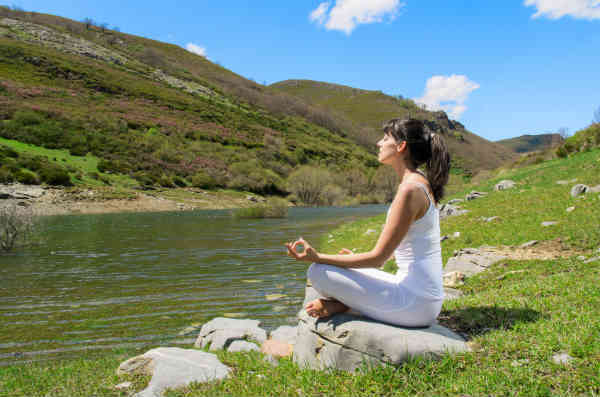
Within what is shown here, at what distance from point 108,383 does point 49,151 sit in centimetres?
5805

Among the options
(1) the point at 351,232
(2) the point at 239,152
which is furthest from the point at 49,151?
(1) the point at 351,232

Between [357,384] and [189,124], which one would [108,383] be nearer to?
[357,384]

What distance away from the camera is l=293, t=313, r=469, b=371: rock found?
349 centimetres

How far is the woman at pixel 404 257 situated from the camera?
3.62m

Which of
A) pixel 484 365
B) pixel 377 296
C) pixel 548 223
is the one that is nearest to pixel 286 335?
pixel 377 296

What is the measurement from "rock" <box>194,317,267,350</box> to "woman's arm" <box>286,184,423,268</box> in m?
2.83

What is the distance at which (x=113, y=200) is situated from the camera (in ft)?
145

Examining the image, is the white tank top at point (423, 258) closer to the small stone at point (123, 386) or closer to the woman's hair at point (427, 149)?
the woman's hair at point (427, 149)

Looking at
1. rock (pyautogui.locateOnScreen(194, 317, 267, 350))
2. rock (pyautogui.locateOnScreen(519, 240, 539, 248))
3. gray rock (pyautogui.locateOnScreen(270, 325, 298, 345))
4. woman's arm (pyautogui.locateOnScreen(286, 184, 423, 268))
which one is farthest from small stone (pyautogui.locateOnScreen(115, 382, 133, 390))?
rock (pyautogui.locateOnScreen(519, 240, 539, 248))

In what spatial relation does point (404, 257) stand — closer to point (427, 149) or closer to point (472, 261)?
point (427, 149)

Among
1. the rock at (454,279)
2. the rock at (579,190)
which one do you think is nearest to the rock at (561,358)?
the rock at (454,279)

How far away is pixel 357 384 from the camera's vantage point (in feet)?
11.0

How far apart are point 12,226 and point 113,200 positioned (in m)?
29.5

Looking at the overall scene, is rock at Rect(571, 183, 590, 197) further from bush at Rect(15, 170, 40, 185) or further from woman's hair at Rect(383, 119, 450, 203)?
bush at Rect(15, 170, 40, 185)
